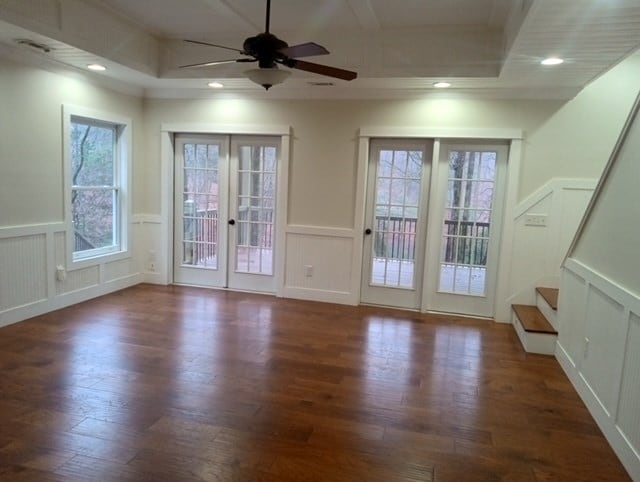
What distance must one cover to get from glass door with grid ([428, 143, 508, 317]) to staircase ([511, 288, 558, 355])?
1.56 ft

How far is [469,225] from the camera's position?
16.5 ft

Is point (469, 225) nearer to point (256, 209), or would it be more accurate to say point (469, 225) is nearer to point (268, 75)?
point (256, 209)

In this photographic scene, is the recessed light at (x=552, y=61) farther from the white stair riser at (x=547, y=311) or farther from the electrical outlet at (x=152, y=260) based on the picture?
the electrical outlet at (x=152, y=260)

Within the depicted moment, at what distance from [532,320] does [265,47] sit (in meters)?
3.42

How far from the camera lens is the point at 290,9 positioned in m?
3.86

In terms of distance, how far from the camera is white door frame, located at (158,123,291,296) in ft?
17.6

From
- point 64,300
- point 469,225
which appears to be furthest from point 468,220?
point 64,300

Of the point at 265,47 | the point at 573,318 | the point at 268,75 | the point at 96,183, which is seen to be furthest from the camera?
the point at 96,183

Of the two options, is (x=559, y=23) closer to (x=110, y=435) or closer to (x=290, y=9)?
(x=290, y=9)

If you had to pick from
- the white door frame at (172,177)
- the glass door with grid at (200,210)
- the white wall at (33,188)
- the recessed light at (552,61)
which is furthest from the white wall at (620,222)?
the white wall at (33,188)

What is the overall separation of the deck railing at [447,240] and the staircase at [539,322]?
2.25 ft

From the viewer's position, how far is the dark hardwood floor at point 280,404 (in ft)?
7.59

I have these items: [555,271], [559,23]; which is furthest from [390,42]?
[555,271]

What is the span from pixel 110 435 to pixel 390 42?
3.98 m
